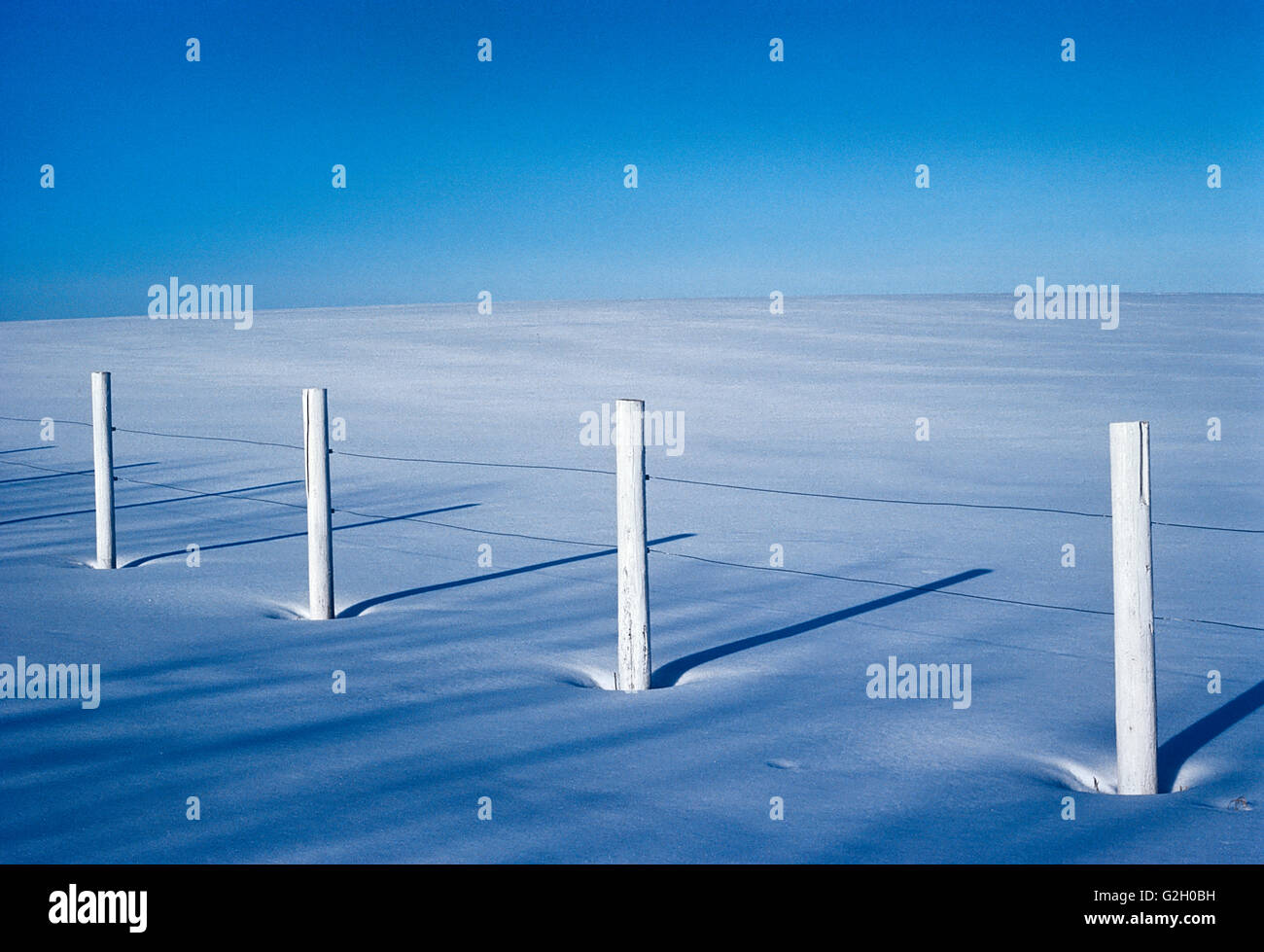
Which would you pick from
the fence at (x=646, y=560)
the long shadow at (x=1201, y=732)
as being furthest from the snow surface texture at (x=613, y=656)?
the fence at (x=646, y=560)

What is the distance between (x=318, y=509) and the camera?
5.75 m

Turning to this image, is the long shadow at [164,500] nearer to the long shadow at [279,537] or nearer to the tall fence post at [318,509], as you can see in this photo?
the long shadow at [279,537]

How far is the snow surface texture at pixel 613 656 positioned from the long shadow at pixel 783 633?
1.0 inches

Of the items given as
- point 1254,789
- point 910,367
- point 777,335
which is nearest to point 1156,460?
point 1254,789

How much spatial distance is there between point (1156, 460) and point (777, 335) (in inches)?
722

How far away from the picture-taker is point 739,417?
16.5 metres

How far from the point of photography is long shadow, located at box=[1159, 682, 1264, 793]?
3822mm

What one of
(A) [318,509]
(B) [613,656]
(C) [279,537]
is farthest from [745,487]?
(B) [613,656]

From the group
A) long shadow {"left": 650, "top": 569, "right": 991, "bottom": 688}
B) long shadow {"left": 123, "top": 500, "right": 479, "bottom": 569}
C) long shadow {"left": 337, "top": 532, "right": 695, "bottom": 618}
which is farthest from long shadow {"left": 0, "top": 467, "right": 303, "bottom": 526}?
long shadow {"left": 650, "top": 569, "right": 991, "bottom": 688}

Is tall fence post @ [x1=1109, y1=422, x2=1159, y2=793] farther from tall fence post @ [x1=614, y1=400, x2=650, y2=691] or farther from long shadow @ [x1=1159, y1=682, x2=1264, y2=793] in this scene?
tall fence post @ [x1=614, y1=400, x2=650, y2=691]

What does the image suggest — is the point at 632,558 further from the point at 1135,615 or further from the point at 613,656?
the point at 1135,615

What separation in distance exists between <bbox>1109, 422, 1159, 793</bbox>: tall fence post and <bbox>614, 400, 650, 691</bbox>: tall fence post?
1.74 m

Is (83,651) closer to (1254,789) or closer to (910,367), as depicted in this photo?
(1254,789)

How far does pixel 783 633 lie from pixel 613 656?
0.88m
